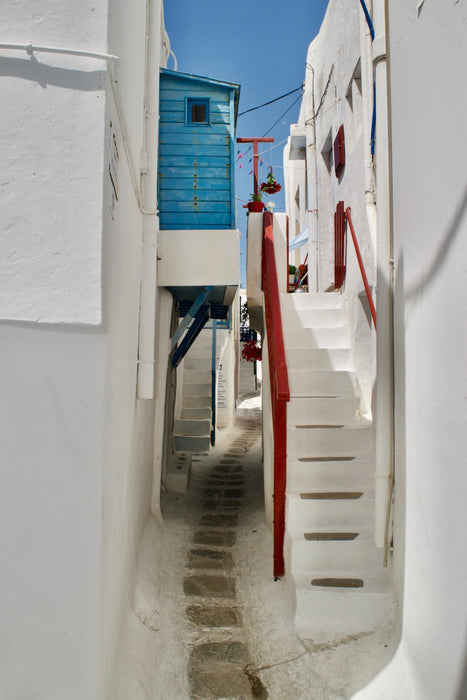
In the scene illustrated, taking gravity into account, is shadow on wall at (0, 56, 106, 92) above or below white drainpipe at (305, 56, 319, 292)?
below

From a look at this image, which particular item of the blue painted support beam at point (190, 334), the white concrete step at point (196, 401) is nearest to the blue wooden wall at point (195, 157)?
the blue painted support beam at point (190, 334)

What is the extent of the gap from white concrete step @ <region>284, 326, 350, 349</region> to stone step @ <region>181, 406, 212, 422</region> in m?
5.92

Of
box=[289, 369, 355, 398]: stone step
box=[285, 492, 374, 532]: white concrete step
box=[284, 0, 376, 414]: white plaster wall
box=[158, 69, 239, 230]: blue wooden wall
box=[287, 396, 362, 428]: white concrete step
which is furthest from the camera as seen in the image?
box=[158, 69, 239, 230]: blue wooden wall

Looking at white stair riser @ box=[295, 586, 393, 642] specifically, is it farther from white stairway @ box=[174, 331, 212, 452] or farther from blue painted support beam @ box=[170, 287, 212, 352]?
white stairway @ box=[174, 331, 212, 452]

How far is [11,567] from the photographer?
7.05 ft

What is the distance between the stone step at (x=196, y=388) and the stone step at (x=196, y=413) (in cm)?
64

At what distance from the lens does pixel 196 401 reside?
37.9ft

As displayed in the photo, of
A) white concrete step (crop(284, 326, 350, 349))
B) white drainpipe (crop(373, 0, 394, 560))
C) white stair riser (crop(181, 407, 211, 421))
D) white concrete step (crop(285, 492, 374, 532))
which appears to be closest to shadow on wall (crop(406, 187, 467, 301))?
white drainpipe (crop(373, 0, 394, 560))

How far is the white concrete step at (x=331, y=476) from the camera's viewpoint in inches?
160

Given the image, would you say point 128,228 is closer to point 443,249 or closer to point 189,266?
point 443,249

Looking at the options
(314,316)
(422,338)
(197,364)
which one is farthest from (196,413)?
(422,338)

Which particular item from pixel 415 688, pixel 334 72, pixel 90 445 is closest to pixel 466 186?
pixel 90 445

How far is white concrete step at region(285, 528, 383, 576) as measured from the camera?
11.6 ft

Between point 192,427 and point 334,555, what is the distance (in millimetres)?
6878
